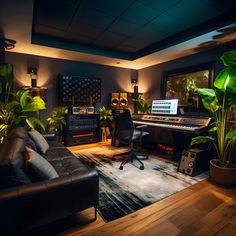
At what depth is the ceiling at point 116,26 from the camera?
226 cm

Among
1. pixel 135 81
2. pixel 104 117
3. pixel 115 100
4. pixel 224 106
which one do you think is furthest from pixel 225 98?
pixel 135 81

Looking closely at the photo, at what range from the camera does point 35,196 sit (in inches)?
44.4

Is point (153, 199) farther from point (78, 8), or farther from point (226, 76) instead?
point (78, 8)

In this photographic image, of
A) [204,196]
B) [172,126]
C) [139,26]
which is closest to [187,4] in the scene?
[139,26]

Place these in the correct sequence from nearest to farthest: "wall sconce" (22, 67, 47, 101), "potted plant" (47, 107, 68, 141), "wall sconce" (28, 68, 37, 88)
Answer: "wall sconce" (22, 67, 47, 101) < "wall sconce" (28, 68, 37, 88) < "potted plant" (47, 107, 68, 141)

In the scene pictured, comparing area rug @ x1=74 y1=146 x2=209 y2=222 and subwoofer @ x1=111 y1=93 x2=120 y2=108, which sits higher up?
subwoofer @ x1=111 y1=93 x2=120 y2=108

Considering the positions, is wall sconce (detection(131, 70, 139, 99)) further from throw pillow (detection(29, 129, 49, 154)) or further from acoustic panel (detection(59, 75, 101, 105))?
throw pillow (detection(29, 129, 49, 154))

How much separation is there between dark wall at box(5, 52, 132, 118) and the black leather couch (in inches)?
120

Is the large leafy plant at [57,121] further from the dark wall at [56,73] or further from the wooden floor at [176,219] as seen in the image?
the wooden floor at [176,219]

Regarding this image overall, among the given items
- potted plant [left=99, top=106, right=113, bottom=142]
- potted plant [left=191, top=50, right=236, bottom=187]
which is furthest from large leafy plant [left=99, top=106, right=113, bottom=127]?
potted plant [left=191, top=50, right=236, bottom=187]

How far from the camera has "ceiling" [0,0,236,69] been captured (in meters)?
2.26

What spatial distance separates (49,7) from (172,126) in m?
2.65

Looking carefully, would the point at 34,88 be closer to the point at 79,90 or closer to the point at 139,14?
the point at 79,90

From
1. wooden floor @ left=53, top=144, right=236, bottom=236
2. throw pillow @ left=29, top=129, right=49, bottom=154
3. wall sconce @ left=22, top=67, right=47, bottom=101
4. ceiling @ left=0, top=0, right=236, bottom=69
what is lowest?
wooden floor @ left=53, top=144, right=236, bottom=236
